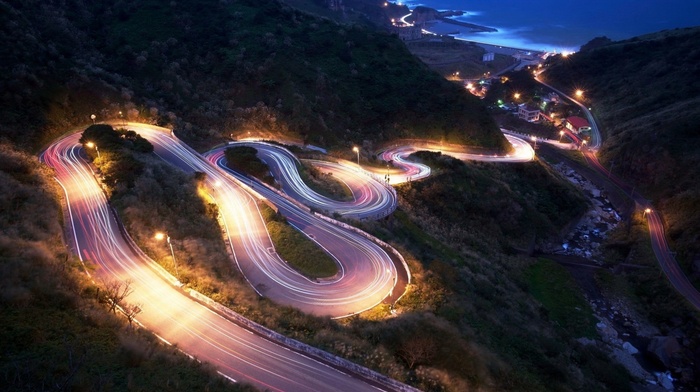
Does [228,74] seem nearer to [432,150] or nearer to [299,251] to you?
[432,150]

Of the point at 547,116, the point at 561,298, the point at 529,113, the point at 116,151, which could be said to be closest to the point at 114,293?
the point at 116,151

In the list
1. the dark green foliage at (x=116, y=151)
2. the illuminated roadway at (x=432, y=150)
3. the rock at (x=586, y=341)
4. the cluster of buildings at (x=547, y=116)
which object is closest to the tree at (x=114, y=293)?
the dark green foliage at (x=116, y=151)

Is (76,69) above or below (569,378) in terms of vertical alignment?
above

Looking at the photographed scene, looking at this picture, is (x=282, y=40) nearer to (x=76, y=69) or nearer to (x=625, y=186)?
(x=76, y=69)

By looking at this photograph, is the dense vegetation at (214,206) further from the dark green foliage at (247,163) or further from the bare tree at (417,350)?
the dark green foliage at (247,163)

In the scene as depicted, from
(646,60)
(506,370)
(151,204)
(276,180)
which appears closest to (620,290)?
(506,370)

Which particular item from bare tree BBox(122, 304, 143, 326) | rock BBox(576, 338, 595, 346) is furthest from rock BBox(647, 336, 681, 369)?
bare tree BBox(122, 304, 143, 326)

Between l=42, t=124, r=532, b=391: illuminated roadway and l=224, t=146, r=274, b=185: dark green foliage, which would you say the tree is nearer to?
l=42, t=124, r=532, b=391: illuminated roadway
